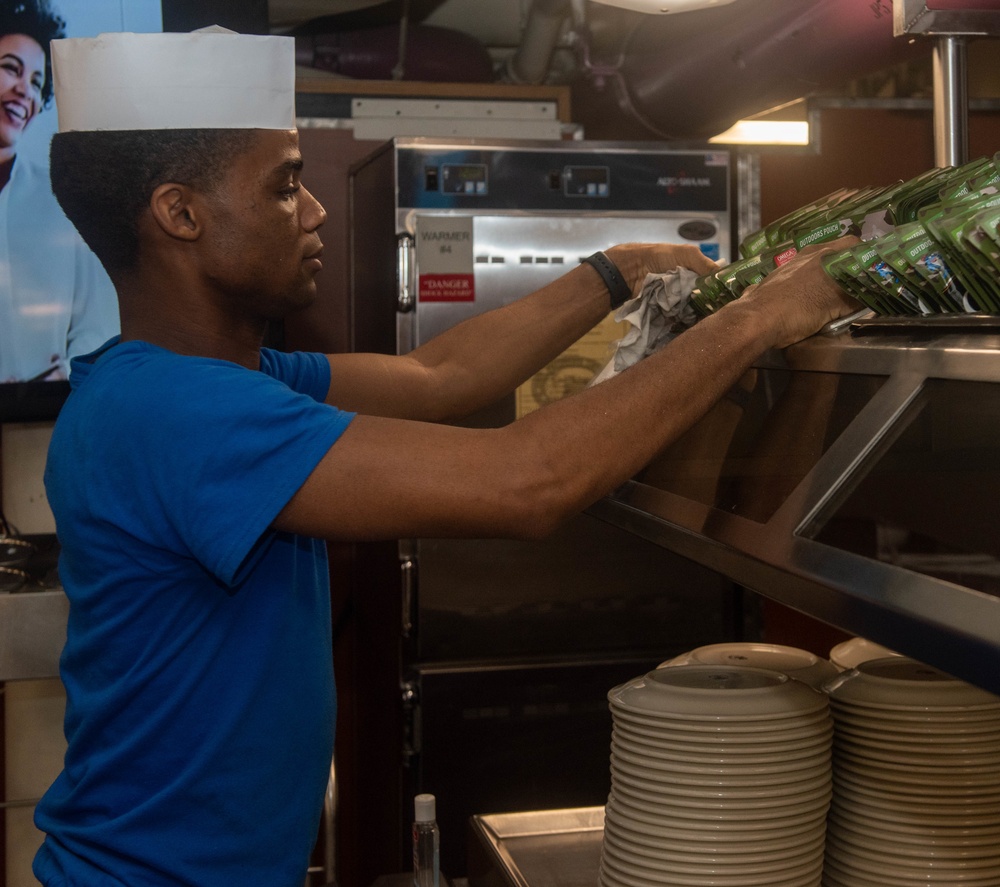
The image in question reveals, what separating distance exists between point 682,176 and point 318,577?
5.20ft

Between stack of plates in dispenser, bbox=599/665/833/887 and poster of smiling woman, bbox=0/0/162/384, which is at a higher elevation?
poster of smiling woman, bbox=0/0/162/384

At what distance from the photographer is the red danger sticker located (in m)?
2.48

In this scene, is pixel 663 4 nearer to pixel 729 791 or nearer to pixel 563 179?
pixel 563 179

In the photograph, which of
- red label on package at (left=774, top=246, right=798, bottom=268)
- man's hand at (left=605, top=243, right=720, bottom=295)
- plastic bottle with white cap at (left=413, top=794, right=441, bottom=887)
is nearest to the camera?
red label on package at (left=774, top=246, right=798, bottom=268)

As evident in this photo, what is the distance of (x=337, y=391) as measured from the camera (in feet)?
5.48

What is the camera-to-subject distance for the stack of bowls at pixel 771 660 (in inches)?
47.9

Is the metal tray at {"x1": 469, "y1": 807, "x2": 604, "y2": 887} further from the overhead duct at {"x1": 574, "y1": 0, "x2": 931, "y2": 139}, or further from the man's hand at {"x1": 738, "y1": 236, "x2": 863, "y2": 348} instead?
the overhead duct at {"x1": 574, "y1": 0, "x2": 931, "y2": 139}

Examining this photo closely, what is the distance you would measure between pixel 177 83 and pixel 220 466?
0.51 metres

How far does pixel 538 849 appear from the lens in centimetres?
135

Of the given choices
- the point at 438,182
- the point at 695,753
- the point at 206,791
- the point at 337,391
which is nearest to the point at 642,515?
the point at 695,753

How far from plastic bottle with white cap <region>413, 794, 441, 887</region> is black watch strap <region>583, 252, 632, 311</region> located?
73 cm

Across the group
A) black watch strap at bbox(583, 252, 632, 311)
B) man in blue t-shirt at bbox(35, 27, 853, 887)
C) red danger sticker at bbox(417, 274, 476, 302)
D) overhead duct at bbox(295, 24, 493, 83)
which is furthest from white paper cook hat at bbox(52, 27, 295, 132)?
overhead duct at bbox(295, 24, 493, 83)

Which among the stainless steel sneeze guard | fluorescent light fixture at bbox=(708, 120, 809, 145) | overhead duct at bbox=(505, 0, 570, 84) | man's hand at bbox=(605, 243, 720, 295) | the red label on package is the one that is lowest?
the stainless steel sneeze guard

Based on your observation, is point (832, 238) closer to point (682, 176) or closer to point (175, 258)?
point (175, 258)
